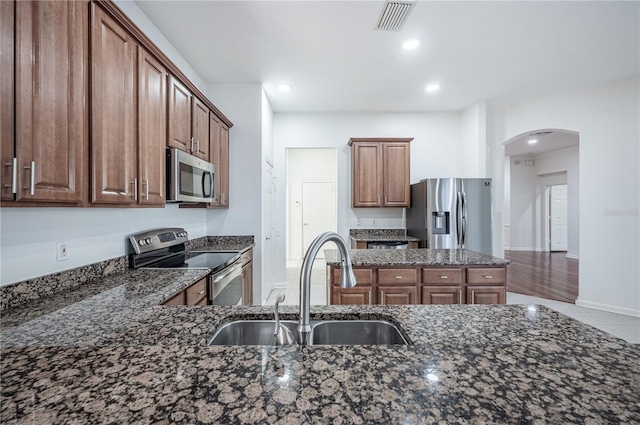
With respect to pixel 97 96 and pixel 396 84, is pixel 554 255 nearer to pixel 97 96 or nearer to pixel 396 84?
pixel 396 84

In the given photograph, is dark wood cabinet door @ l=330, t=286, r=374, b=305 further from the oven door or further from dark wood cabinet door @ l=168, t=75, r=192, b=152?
dark wood cabinet door @ l=168, t=75, r=192, b=152

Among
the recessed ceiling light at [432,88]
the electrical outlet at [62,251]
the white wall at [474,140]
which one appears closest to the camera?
the electrical outlet at [62,251]

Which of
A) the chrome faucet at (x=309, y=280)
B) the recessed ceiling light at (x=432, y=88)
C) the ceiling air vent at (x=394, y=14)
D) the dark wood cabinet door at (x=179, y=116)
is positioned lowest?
the chrome faucet at (x=309, y=280)

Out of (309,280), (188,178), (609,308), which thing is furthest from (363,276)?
(609,308)

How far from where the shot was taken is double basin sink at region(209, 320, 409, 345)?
3.68ft

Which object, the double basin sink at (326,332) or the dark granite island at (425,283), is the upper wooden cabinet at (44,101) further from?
the dark granite island at (425,283)

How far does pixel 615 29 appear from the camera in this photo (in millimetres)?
2705

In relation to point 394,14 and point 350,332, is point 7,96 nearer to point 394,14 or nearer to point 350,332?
point 350,332

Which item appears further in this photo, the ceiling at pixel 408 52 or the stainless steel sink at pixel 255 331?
the ceiling at pixel 408 52

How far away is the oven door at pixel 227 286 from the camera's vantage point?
2219mm

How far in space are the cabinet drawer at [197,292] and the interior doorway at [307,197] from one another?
505cm

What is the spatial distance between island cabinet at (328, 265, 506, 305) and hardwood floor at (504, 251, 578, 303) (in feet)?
9.46

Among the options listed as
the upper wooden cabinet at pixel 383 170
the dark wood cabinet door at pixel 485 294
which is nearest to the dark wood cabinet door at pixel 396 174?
the upper wooden cabinet at pixel 383 170

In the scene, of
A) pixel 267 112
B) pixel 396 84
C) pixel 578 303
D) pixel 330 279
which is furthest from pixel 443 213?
pixel 267 112
